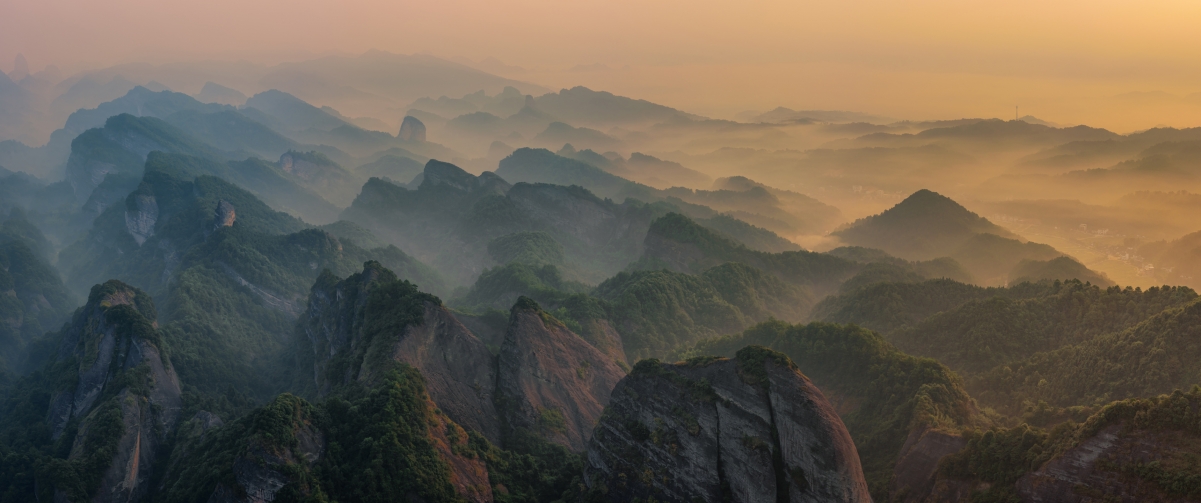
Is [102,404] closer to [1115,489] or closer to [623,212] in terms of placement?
[1115,489]

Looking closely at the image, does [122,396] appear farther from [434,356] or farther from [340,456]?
[340,456]

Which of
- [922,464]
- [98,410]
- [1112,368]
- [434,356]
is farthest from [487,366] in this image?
[1112,368]

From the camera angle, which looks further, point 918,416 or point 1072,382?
point 1072,382

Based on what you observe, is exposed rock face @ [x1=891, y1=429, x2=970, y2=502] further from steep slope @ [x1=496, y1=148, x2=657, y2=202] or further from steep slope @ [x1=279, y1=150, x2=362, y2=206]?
steep slope @ [x1=279, y1=150, x2=362, y2=206]

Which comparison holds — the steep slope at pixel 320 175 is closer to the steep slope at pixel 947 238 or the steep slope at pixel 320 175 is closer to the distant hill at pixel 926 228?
the steep slope at pixel 947 238

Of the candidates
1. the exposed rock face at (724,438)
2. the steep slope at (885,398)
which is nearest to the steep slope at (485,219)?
the steep slope at (885,398)

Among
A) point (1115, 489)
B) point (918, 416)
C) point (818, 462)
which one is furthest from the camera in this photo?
point (918, 416)

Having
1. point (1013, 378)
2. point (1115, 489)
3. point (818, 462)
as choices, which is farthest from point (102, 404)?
point (1013, 378)
